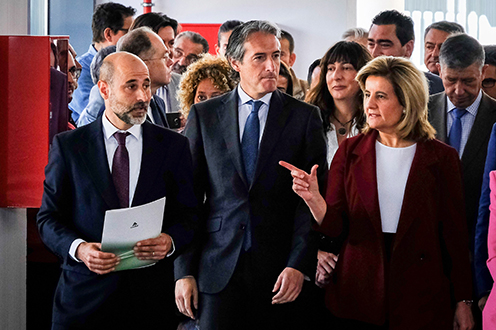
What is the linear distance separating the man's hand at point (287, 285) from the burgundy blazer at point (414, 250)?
0.20m

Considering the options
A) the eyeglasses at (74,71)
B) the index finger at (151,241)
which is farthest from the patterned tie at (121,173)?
the eyeglasses at (74,71)

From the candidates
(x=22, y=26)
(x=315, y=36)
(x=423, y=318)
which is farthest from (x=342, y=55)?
(x=315, y=36)

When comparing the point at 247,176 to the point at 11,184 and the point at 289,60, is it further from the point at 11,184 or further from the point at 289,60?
the point at 289,60

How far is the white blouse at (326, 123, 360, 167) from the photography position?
288cm

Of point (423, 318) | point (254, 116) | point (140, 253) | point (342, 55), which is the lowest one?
point (423, 318)

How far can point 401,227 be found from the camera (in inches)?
85.6

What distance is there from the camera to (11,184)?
263 centimetres

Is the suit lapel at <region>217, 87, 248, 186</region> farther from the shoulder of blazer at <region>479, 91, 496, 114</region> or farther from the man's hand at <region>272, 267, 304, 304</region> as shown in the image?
the shoulder of blazer at <region>479, 91, 496, 114</region>

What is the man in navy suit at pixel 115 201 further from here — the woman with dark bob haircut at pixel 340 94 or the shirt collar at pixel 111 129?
the woman with dark bob haircut at pixel 340 94

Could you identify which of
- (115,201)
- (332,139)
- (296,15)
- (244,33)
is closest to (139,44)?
(244,33)

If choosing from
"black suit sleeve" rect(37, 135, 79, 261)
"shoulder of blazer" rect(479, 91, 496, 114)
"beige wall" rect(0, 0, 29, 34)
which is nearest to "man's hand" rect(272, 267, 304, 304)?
"black suit sleeve" rect(37, 135, 79, 261)

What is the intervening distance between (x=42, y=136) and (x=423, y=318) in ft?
5.94

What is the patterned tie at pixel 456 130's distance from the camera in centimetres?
288

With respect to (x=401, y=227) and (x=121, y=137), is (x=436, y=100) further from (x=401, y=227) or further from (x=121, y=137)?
(x=121, y=137)
